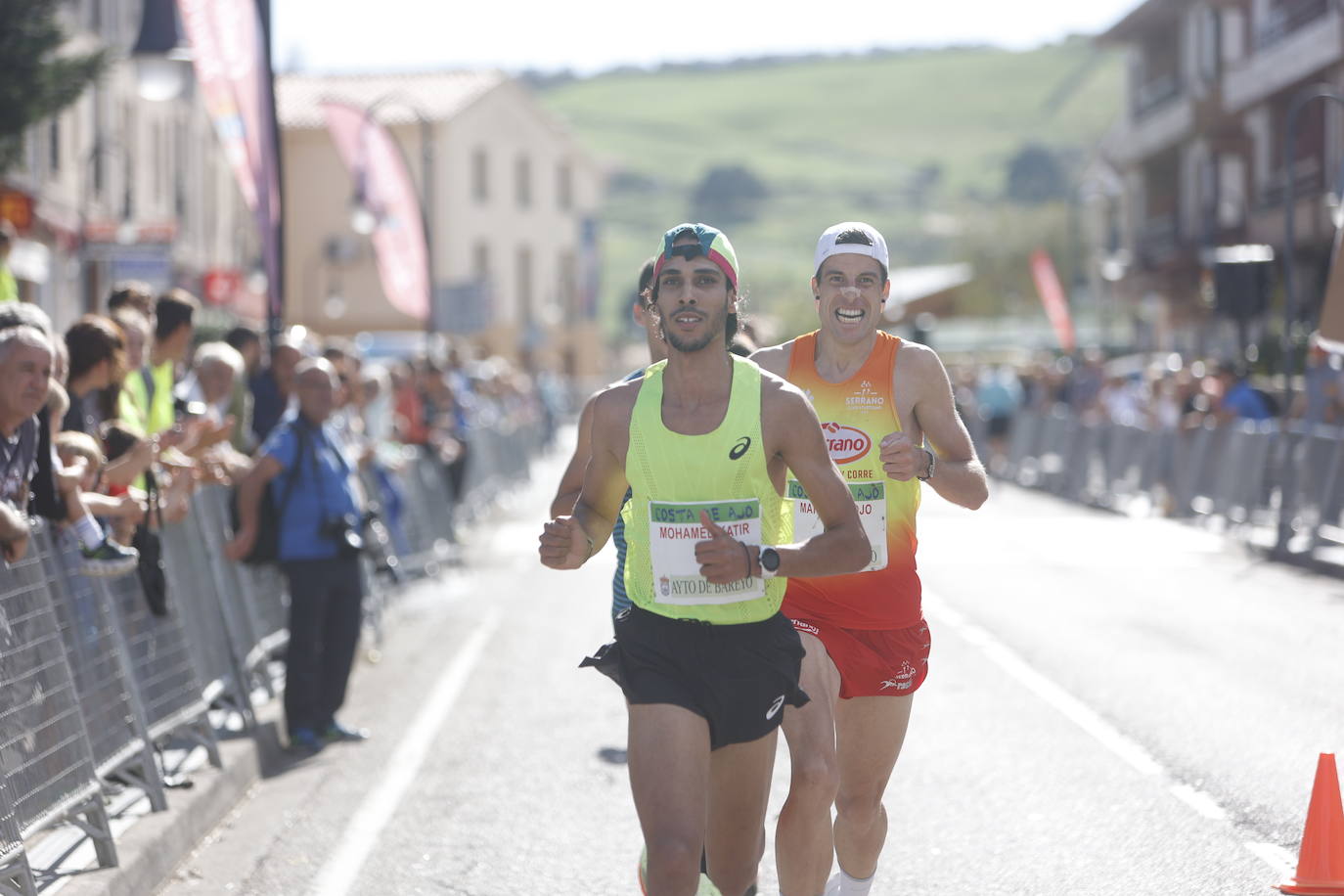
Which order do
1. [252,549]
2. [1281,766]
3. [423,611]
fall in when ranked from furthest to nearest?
[423,611]
[252,549]
[1281,766]

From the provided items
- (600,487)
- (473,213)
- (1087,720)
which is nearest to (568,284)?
(473,213)

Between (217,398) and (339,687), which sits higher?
(217,398)

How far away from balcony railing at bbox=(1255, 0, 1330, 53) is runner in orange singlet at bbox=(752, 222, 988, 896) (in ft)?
119

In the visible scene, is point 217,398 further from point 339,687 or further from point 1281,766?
point 1281,766

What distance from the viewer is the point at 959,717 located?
1027cm

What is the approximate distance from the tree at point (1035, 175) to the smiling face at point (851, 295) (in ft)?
599

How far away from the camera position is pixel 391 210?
943 inches

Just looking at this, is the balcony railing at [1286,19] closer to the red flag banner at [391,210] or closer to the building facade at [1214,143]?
the building facade at [1214,143]

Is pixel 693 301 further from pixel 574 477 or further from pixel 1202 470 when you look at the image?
pixel 1202 470

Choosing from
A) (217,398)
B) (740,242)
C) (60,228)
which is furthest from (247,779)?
(740,242)

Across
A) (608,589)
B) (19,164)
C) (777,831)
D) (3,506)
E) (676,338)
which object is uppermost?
(19,164)

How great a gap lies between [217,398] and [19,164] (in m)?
8.28

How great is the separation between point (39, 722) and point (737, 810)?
2574 millimetres

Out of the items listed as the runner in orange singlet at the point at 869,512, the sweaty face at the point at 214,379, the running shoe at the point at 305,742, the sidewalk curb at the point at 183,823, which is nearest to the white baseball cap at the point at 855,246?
the runner in orange singlet at the point at 869,512
